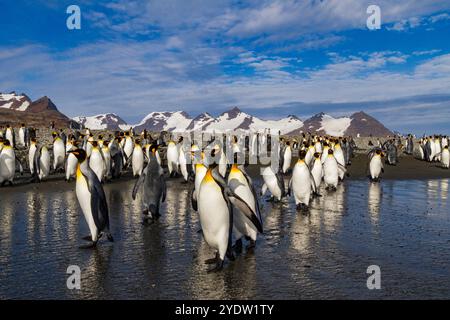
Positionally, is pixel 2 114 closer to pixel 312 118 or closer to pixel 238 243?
pixel 238 243

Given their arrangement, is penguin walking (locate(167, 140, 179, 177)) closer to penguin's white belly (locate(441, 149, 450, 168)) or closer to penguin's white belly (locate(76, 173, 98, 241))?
penguin's white belly (locate(76, 173, 98, 241))

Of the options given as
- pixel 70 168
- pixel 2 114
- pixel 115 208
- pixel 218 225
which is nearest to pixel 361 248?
pixel 218 225

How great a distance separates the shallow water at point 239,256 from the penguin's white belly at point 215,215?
1.28ft

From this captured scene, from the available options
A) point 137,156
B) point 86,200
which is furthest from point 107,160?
point 86,200

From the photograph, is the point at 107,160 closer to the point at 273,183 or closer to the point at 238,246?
the point at 273,183

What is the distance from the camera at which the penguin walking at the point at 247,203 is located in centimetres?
698

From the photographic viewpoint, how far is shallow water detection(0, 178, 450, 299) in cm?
518

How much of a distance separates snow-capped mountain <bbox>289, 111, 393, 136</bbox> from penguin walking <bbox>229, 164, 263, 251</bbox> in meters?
147

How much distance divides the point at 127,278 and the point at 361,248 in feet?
12.3

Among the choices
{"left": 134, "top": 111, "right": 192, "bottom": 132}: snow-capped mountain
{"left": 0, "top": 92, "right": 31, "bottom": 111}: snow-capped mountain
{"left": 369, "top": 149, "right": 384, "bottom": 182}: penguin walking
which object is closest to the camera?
{"left": 369, "top": 149, "right": 384, "bottom": 182}: penguin walking

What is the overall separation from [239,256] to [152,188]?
11.8 ft

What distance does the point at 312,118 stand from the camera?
183 meters

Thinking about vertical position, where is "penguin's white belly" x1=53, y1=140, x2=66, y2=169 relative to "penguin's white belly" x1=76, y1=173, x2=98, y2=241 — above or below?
above

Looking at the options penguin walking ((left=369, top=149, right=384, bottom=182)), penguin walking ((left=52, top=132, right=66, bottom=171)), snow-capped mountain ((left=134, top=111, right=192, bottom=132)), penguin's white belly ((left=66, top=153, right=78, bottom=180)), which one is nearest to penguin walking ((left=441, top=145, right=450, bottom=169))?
penguin walking ((left=369, top=149, right=384, bottom=182))
